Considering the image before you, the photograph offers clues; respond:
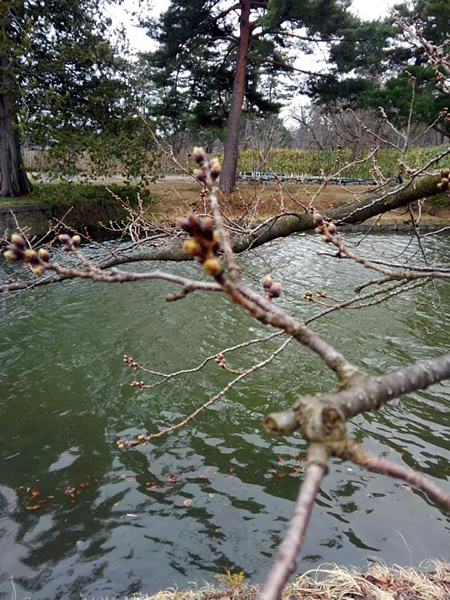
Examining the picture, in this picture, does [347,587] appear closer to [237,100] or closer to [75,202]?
[75,202]

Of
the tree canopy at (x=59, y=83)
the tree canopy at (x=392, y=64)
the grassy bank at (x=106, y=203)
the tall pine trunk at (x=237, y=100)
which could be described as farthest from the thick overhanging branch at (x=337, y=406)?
the tall pine trunk at (x=237, y=100)

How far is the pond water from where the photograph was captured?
272cm

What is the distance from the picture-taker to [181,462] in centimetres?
354

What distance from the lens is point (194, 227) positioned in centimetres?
51

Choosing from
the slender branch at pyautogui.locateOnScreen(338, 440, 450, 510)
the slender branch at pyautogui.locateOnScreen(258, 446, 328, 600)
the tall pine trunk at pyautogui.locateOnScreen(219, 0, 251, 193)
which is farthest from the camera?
the tall pine trunk at pyautogui.locateOnScreen(219, 0, 251, 193)

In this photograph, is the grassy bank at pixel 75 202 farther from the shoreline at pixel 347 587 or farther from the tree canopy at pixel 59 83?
the shoreline at pixel 347 587

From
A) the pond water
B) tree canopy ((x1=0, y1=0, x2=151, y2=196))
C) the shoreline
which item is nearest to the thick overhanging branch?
the pond water

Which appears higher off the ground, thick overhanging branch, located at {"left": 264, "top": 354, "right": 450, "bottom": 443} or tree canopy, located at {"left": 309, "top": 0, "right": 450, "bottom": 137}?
tree canopy, located at {"left": 309, "top": 0, "right": 450, "bottom": 137}

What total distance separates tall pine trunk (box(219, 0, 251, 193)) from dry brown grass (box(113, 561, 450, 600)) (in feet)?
46.5

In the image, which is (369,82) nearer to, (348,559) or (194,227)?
(348,559)

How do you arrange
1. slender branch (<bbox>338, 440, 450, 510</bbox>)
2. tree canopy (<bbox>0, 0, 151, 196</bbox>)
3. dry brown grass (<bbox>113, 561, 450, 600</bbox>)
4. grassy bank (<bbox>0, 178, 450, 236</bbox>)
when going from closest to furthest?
slender branch (<bbox>338, 440, 450, 510</bbox>)
dry brown grass (<bbox>113, 561, 450, 600</bbox>)
tree canopy (<bbox>0, 0, 151, 196</bbox>)
grassy bank (<bbox>0, 178, 450, 236</bbox>)

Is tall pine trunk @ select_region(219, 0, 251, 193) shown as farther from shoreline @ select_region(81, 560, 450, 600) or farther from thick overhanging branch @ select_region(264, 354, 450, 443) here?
thick overhanging branch @ select_region(264, 354, 450, 443)

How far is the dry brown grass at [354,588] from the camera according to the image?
2.29 m

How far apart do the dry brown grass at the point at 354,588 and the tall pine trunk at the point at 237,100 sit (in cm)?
1418
